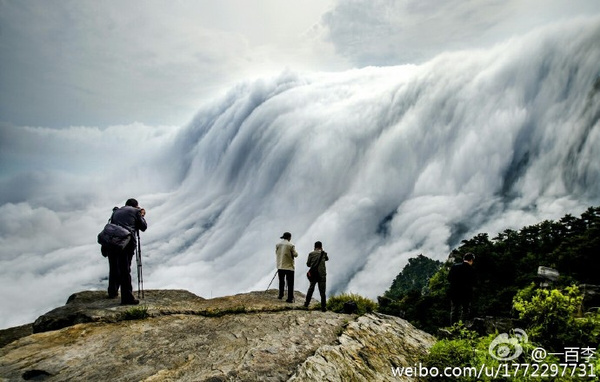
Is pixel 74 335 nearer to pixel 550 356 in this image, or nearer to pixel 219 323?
pixel 219 323

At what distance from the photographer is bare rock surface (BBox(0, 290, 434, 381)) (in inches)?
239

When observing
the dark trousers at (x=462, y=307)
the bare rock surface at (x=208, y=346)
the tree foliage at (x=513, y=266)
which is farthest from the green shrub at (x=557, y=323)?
the tree foliage at (x=513, y=266)

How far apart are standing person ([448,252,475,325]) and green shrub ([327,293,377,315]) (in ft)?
10.3

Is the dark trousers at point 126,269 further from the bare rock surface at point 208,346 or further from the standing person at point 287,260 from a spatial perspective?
the standing person at point 287,260

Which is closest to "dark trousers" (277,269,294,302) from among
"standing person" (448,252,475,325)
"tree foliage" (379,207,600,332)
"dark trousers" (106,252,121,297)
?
"dark trousers" (106,252,121,297)

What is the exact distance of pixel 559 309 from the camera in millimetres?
7055

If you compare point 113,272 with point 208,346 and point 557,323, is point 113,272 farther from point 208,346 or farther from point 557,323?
point 557,323

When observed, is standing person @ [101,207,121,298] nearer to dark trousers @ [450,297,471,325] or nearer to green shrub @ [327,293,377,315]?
green shrub @ [327,293,377,315]

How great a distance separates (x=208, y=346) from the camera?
7.25m

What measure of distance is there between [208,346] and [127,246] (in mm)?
4232

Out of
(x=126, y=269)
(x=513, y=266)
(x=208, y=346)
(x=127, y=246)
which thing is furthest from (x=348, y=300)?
(x=513, y=266)

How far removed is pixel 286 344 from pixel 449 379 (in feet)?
11.1

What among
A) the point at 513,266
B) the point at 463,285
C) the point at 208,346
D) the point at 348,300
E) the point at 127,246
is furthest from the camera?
the point at 513,266

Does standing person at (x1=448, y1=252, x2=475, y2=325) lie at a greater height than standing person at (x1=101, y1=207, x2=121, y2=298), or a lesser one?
lesser
